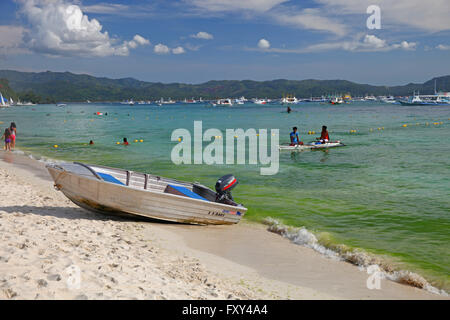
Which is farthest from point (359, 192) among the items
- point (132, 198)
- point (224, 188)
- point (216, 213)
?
point (132, 198)

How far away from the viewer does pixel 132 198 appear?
9.83m

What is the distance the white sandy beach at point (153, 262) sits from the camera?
5605 mm

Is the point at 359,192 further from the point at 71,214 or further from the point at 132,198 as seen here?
the point at 71,214

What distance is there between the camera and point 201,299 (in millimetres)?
5648

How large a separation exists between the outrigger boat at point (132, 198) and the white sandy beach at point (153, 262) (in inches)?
13.8

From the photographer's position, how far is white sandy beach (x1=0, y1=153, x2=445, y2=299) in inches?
221

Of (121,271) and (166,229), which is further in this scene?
(166,229)

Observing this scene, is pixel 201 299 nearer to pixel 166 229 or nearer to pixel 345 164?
pixel 166 229

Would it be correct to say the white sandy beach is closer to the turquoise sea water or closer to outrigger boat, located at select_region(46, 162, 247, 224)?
outrigger boat, located at select_region(46, 162, 247, 224)

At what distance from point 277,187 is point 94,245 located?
34.0ft

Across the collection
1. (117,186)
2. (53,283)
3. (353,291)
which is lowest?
(353,291)

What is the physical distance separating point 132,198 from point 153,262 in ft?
9.15

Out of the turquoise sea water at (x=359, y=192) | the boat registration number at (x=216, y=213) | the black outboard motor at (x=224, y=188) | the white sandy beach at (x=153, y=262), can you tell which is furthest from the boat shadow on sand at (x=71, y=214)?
the turquoise sea water at (x=359, y=192)
